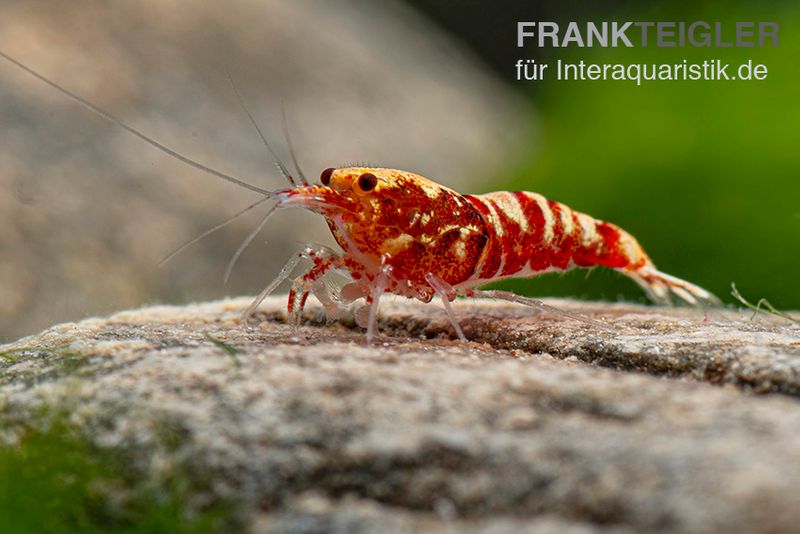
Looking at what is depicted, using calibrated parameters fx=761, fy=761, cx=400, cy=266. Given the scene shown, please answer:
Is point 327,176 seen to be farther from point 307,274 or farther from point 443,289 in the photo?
point 443,289

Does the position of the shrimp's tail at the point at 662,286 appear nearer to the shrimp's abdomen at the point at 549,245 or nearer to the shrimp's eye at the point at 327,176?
the shrimp's abdomen at the point at 549,245

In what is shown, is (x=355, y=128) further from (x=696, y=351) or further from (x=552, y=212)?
(x=696, y=351)

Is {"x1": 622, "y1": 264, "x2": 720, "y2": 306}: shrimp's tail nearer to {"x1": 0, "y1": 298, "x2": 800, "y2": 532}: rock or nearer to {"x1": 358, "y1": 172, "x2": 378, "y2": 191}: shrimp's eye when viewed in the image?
{"x1": 0, "y1": 298, "x2": 800, "y2": 532}: rock

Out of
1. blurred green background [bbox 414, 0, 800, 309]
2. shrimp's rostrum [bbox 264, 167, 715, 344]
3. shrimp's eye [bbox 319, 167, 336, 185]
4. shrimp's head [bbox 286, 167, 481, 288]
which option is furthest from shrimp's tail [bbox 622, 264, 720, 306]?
shrimp's eye [bbox 319, 167, 336, 185]

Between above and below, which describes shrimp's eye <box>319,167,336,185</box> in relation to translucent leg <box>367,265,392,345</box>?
above

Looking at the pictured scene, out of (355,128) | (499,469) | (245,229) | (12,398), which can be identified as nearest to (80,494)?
(12,398)

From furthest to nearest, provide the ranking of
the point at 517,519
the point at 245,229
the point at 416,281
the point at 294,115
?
1. the point at 294,115
2. the point at 245,229
3. the point at 416,281
4. the point at 517,519

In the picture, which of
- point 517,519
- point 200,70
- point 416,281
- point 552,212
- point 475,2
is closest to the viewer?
point 517,519
